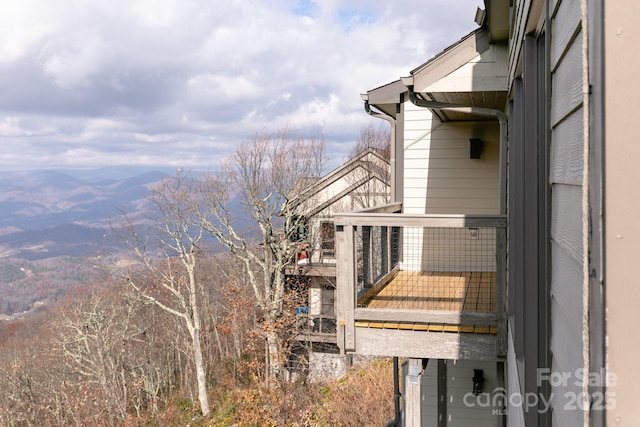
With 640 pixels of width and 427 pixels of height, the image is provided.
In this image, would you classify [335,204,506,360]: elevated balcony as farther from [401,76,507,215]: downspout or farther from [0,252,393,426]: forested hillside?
[0,252,393,426]: forested hillside

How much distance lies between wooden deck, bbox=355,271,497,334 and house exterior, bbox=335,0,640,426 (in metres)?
0.02

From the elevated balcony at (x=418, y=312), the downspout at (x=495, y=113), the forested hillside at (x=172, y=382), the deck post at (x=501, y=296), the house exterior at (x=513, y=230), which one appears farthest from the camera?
the forested hillside at (x=172, y=382)

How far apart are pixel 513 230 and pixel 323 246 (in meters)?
16.6

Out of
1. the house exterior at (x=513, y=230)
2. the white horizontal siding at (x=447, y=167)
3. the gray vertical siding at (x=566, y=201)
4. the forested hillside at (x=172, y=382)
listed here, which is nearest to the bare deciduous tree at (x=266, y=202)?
the forested hillside at (x=172, y=382)

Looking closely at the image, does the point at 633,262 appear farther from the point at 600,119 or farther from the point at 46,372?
the point at 46,372

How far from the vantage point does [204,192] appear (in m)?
21.4

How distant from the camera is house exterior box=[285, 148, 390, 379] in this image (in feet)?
64.1

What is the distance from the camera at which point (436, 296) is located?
5566mm

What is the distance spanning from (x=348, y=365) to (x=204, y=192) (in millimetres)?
8829

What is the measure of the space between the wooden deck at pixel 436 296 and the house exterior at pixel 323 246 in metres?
12.3

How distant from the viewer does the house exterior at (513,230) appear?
79 cm

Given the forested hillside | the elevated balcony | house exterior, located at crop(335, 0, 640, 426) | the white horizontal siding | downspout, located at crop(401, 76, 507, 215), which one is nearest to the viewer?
house exterior, located at crop(335, 0, 640, 426)

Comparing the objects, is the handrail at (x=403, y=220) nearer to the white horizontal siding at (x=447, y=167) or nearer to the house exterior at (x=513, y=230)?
the house exterior at (x=513, y=230)
